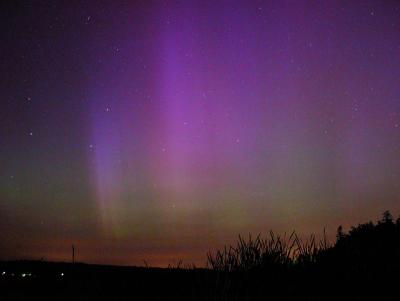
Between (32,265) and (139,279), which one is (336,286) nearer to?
(139,279)

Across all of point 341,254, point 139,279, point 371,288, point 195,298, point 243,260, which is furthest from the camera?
point 341,254

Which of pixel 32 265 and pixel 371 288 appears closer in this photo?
pixel 371 288

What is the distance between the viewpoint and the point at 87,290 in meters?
9.54

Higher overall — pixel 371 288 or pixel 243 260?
pixel 243 260

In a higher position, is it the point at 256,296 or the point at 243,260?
the point at 243,260

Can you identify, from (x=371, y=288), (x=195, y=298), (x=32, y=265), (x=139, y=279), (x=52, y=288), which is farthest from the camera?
(x=32, y=265)

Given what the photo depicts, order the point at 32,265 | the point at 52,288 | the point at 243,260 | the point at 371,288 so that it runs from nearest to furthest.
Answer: the point at 371,288
the point at 243,260
the point at 52,288
the point at 32,265

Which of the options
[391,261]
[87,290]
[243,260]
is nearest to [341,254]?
[391,261]

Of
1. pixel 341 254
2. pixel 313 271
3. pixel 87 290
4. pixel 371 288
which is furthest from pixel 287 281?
pixel 87 290

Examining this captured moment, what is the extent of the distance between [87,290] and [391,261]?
5.95m

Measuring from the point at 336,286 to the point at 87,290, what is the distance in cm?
440

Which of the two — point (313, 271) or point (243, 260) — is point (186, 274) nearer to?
point (243, 260)

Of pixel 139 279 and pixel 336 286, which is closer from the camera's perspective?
pixel 336 286

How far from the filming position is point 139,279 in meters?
10.1
